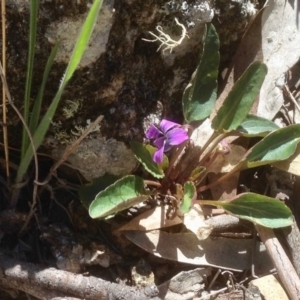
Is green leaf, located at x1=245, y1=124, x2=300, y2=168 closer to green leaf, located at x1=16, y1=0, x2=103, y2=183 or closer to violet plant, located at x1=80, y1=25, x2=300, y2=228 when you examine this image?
violet plant, located at x1=80, y1=25, x2=300, y2=228

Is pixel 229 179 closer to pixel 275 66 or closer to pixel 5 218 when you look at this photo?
pixel 275 66

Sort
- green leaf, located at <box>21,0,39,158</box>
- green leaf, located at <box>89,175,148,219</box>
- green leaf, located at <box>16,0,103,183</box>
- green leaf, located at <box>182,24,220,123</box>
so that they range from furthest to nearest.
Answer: green leaf, located at <box>182,24,220,123</box>, green leaf, located at <box>89,175,148,219</box>, green leaf, located at <box>21,0,39,158</box>, green leaf, located at <box>16,0,103,183</box>

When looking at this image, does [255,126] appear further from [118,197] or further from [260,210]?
[118,197]

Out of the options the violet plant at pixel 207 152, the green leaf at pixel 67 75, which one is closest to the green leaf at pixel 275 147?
the violet plant at pixel 207 152

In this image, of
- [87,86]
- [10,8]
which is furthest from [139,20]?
[10,8]

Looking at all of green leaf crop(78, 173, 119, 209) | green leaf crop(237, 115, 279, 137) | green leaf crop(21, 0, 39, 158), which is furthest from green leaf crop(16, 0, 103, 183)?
green leaf crop(237, 115, 279, 137)

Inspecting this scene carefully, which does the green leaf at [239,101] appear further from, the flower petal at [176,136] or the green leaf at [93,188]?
the green leaf at [93,188]

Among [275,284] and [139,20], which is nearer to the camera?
[139,20]
